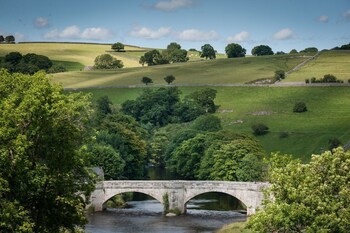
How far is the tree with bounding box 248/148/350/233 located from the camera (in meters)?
53.5

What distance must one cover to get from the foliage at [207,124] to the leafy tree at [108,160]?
131ft

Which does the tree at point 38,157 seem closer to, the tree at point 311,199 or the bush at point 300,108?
the tree at point 311,199

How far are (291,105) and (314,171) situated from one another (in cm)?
12311

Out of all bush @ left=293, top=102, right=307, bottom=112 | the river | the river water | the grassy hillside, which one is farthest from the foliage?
the river water

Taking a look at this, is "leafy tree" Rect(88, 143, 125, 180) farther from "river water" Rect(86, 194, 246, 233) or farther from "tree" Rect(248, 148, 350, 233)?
"tree" Rect(248, 148, 350, 233)

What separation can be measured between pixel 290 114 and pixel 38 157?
405 ft

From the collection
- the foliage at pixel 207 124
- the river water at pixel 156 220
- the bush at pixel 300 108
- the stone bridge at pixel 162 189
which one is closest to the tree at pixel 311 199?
the river water at pixel 156 220

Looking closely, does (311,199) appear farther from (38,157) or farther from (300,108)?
(300,108)

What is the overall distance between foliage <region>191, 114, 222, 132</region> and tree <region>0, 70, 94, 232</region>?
108114 mm

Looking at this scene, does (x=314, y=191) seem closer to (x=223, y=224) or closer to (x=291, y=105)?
(x=223, y=224)

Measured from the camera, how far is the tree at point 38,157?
4959 centimetres

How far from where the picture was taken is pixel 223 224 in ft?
322

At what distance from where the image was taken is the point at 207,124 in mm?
162250

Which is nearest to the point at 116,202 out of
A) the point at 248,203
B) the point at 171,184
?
the point at 171,184
